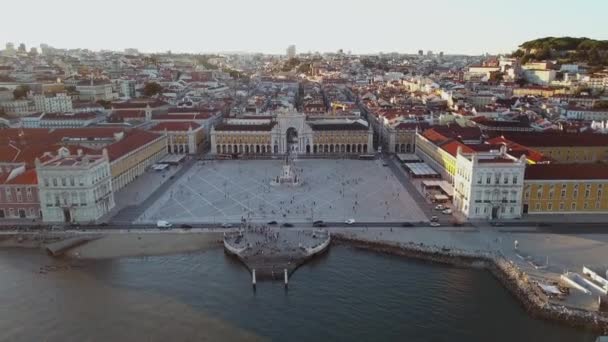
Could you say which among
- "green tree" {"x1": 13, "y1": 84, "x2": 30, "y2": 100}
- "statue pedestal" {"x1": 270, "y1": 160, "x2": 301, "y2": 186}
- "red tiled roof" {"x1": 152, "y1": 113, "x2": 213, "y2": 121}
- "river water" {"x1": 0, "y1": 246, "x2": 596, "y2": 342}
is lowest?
"river water" {"x1": 0, "y1": 246, "x2": 596, "y2": 342}

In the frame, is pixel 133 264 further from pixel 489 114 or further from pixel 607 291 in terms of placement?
pixel 489 114

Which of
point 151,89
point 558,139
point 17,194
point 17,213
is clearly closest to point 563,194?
point 558,139

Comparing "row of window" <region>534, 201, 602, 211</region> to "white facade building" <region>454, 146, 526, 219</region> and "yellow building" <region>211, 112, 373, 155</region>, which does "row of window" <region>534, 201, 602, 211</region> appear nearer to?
"white facade building" <region>454, 146, 526, 219</region>

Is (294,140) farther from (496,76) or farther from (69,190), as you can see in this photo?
(496,76)

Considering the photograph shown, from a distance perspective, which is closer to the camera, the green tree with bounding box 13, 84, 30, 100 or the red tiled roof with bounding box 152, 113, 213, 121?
the red tiled roof with bounding box 152, 113, 213, 121

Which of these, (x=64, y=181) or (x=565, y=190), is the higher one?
(x=64, y=181)

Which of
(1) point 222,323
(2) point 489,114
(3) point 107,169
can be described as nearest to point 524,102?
(2) point 489,114

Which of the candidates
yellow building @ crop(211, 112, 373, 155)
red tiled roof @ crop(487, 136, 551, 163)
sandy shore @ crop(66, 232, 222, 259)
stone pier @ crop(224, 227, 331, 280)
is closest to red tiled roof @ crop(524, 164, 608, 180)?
red tiled roof @ crop(487, 136, 551, 163)
